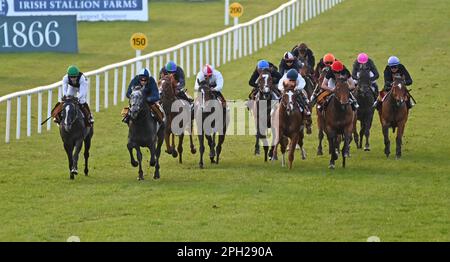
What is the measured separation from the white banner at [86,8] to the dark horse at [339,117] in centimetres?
2293

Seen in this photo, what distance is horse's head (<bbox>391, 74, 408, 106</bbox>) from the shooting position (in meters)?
24.5

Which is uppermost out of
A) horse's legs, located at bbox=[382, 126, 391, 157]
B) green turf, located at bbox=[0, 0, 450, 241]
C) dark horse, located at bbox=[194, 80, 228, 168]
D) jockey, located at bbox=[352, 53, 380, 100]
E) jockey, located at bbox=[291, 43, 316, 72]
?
jockey, located at bbox=[291, 43, 316, 72]

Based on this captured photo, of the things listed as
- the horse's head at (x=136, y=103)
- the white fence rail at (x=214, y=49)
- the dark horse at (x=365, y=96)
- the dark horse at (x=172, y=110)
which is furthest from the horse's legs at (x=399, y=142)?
the white fence rail at (x=214, y=49)

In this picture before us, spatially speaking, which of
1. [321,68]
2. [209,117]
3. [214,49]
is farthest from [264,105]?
[214,49]

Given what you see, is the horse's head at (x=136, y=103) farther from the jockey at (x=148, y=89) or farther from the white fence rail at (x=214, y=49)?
the white fence rail at (x=214, y=49)

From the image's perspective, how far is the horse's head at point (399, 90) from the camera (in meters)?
24.5

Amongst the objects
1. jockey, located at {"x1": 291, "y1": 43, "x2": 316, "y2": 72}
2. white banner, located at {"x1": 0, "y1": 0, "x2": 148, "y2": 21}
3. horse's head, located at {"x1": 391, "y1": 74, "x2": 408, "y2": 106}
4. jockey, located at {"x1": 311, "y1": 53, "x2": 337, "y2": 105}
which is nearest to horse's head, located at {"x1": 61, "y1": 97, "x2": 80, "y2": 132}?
jockey, located at {"x1": 311, "y1": 53, "x2": 337, "y2": 105}

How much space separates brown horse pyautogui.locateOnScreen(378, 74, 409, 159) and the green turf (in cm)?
34

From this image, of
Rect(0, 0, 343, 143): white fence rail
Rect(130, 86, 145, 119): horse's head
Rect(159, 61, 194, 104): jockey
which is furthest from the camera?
Rect(0, 0, 343, 143): white fence rail

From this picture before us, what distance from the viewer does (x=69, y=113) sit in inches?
878

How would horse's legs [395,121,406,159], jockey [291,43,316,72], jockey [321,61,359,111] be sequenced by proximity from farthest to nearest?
jockey [291,43,316,72], horse's legs [395,121,406,159], jockey [321,61,359,111]

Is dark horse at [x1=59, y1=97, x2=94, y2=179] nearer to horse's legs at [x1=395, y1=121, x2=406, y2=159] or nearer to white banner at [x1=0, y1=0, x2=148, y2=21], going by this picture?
horse's legs at [x1=395, y1=121, x2=406, y2=159]
